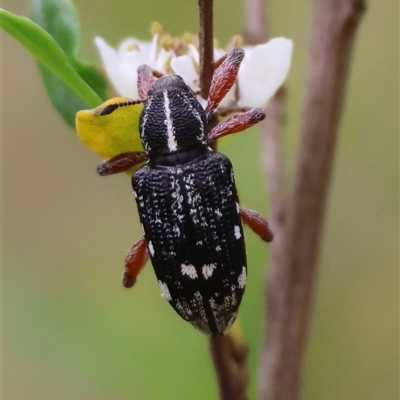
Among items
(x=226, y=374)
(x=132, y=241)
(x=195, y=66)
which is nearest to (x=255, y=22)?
(x=195, y=66)

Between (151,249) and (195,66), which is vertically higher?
(195,66)

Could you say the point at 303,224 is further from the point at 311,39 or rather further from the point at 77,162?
the point at 77,162

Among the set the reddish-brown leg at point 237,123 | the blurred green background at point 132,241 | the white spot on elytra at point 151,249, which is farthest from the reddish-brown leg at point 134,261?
the blurred green background at point 132,241

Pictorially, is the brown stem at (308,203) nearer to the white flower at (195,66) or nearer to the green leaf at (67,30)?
the white flower at (195,66)

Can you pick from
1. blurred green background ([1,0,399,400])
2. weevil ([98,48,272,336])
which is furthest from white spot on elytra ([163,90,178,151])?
blurred green background ([1,0,399,400])

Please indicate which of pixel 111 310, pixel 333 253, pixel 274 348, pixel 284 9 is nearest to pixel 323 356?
pixel 333 253

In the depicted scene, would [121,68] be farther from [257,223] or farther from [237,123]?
[257,223]

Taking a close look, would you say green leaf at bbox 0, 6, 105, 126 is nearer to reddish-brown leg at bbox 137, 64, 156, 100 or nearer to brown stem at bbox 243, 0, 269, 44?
reddish-brown leg at bbox 137, 64, 156, 100
